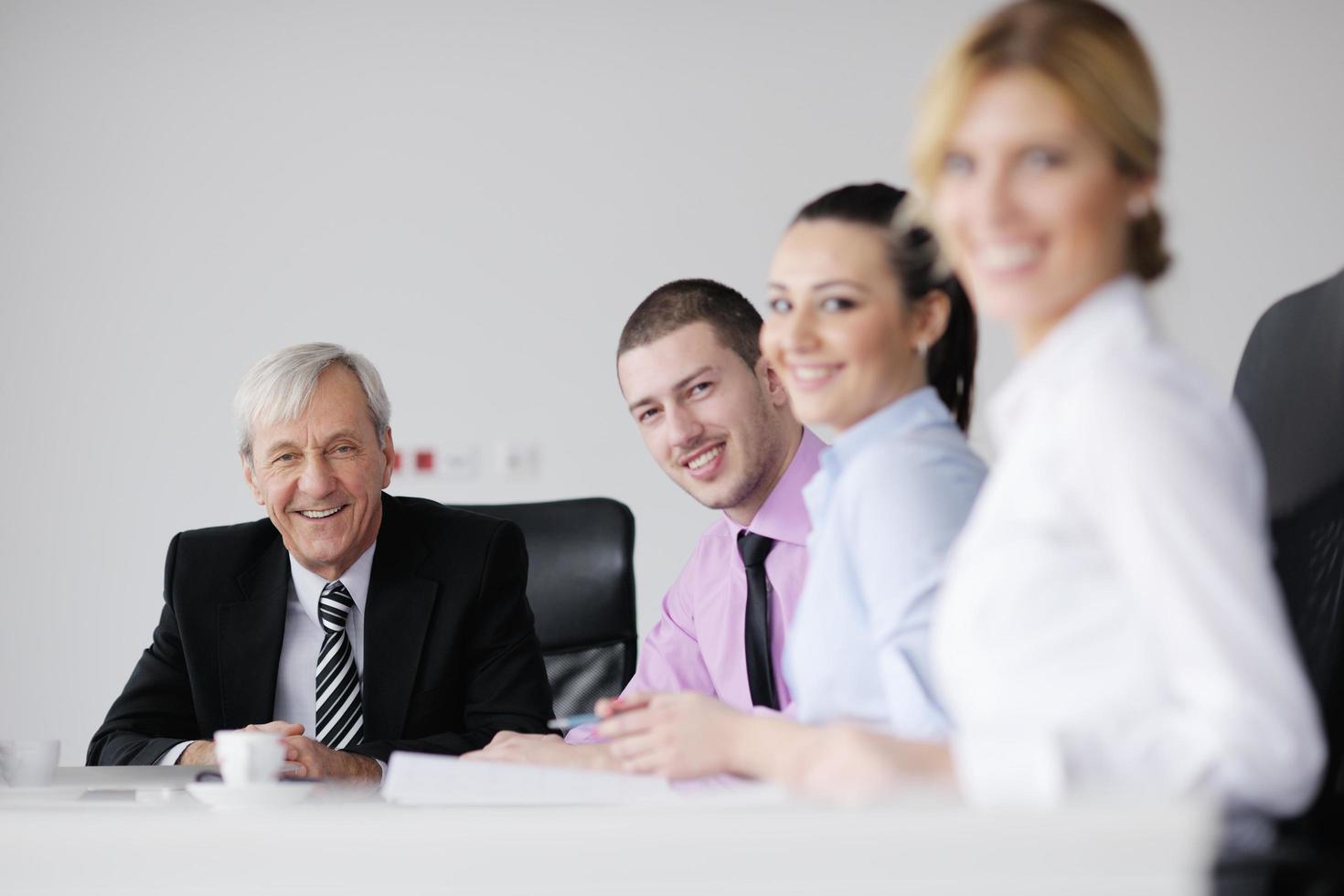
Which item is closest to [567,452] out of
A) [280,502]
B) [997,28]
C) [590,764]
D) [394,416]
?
[394,416]

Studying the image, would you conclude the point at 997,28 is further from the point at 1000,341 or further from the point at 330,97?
the point at 330,97

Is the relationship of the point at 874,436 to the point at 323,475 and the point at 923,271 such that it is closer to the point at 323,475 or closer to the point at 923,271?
the point at 923,271

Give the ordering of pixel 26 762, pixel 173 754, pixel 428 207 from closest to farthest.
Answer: pixel 26 762, pixel 173 754, pixel 428 207

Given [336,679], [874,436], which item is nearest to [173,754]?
[336,679]

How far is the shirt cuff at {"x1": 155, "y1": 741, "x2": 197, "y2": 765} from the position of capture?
77.2 inches

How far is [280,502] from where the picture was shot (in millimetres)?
2199

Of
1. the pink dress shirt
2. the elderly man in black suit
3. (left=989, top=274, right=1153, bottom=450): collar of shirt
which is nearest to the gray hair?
the elderly man in black suit

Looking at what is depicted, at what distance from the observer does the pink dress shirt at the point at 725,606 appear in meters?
2.07

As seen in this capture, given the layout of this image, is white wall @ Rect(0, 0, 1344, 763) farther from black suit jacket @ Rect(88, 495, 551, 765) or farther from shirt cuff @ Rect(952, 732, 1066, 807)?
shirt cuff @ Rect(952, 732, 1066, 807)

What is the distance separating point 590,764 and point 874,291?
0.56 metres

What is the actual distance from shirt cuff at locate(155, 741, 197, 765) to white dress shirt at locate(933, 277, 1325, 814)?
1.39 m

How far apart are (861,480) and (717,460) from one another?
3.43 feet

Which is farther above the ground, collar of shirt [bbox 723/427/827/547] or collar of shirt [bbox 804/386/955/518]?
collar of shirt [bbox 804/386/955/518]

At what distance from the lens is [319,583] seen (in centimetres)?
223
